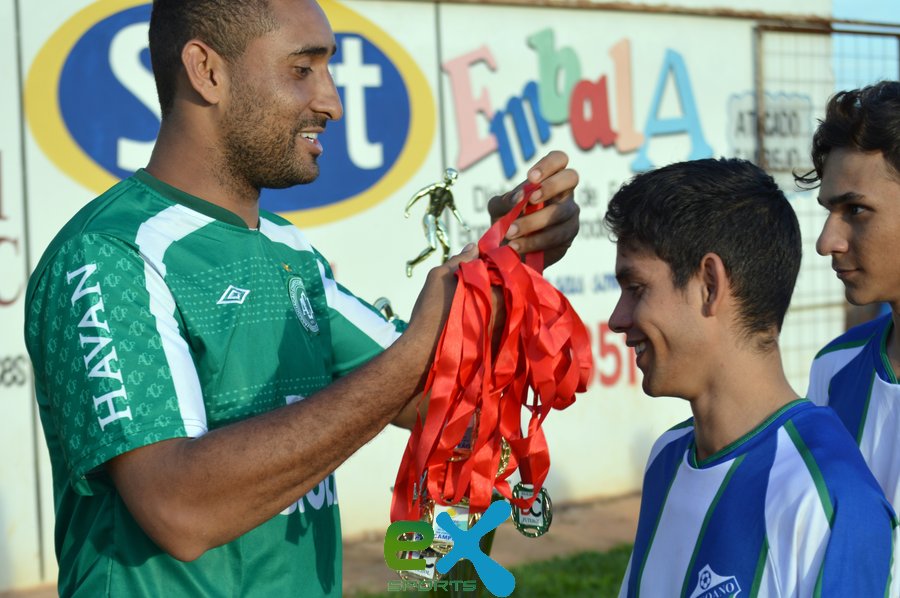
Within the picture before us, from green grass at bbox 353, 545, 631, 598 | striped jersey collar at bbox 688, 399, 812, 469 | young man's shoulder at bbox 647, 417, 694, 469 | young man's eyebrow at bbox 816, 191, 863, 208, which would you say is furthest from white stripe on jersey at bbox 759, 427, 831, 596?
green grass at bbox 353, 545, 631, 598

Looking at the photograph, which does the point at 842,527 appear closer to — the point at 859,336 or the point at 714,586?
the point at 714,586

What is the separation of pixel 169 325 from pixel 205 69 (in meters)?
0.57

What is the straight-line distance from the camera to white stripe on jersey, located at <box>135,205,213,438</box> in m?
1.95

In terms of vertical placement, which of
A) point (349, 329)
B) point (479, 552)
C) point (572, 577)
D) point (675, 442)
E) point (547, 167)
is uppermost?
point (547, 167)

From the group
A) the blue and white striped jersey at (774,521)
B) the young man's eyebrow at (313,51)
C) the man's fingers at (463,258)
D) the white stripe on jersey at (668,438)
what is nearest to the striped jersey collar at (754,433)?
the blue and white striped jersey at (774,521)

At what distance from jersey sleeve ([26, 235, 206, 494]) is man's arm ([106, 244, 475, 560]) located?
0.05 m

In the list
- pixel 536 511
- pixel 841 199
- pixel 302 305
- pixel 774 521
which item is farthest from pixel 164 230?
pixel 841 199

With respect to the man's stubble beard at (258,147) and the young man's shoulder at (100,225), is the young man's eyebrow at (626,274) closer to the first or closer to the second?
the man's stubble beard at (258,147)

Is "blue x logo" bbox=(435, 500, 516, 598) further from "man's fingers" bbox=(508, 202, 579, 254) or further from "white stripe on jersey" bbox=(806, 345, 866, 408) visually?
"white stripe on jersey" bbox=(806, 345, 866, 408)

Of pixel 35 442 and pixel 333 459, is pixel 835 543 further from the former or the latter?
pixel 35 442

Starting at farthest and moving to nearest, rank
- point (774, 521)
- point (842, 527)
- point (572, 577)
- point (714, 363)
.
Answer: point (572, 577) → point (714, 363) → point (774, 521) → point (842, 527)

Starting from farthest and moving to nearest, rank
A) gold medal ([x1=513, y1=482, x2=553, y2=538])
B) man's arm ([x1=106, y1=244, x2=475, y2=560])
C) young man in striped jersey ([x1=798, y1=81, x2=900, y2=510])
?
young man in striped jersey ([x1=798, y1=81, x2=900, y2=510])
gold medal ([x1=513, y1=482, x2=553, y2=538])
man's arm ([x1=106, y1=244, x2=475, y2=560])

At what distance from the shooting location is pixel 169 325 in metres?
1.99

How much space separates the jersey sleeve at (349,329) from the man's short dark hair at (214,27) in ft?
1.79
